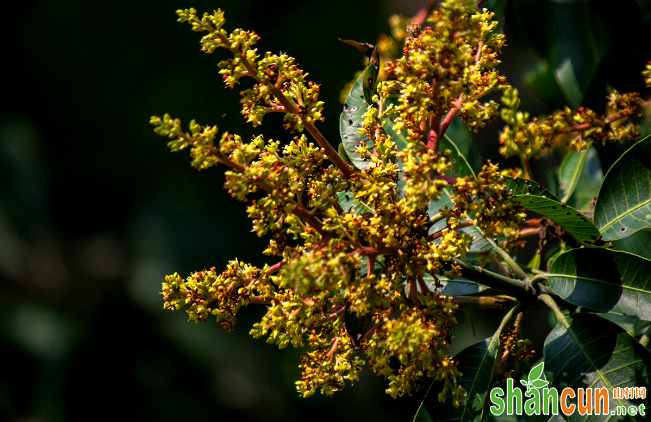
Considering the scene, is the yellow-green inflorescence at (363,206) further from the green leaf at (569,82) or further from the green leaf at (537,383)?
the green leaf at (569,82)

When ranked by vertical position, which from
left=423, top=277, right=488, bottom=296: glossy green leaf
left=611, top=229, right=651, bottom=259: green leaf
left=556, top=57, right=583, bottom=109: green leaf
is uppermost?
left=556, top=57, right=583, bottom=109: green leaf

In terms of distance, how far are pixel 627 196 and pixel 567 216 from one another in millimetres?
133

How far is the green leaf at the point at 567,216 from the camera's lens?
0.71m

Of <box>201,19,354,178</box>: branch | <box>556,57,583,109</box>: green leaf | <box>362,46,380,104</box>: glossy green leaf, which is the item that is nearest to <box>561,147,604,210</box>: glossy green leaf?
<box>556,57,583,109</box>: green leaf

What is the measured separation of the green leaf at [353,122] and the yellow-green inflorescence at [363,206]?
6.2 inches

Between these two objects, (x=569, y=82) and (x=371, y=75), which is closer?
(x=371, y=75)

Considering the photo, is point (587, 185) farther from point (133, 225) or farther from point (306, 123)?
point (133, 225)

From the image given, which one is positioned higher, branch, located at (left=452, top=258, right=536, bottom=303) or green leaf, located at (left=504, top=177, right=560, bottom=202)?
green leaf, located at (left=504, top=177, right=560, bottom=202)

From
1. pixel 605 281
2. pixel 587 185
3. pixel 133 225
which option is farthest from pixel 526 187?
pixel 133 225

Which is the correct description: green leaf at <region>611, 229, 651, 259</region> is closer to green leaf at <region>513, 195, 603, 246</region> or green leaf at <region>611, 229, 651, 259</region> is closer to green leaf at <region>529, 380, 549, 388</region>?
green leaf at <region>513, 195, 603, 246</region>

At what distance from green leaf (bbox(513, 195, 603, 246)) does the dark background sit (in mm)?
2632

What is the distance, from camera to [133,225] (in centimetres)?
403

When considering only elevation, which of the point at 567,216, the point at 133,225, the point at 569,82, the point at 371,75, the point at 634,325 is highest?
the point at 133,225

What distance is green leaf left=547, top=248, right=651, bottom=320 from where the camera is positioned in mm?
694
